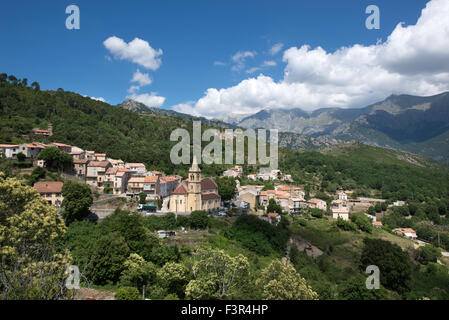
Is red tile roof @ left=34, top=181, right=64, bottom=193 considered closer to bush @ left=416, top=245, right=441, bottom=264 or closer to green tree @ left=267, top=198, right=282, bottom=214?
green tree @ left=267, top=198, right=282, bottom=214

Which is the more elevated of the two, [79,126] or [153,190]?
[79,126]

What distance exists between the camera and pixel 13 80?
319 ft

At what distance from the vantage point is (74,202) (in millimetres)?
37969

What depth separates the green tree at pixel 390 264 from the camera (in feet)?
128

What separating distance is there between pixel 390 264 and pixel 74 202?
4739 cm

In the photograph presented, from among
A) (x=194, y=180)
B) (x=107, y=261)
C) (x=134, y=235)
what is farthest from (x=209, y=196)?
(x=107, y=261)

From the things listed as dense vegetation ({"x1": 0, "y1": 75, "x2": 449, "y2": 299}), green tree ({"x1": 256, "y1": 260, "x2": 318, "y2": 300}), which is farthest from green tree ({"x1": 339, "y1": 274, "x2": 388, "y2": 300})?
green tree ({"x1": 256, "y1": 260, "x2": 318, "y2": 300})

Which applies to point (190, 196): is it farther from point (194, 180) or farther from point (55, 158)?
point (55, 158)

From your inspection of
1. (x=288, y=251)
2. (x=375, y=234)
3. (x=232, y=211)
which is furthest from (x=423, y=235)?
(x=232, y=211)

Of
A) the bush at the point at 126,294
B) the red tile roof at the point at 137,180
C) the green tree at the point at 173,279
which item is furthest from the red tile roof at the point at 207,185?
the bush at the point at 126,294

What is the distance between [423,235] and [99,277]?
88.5m

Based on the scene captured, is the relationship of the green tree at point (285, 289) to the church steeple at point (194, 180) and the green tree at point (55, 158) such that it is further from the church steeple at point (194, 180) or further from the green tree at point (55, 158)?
the green tree at point (55, 158)

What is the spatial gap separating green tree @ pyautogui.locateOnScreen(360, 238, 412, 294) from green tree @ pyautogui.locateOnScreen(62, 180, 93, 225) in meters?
44.5
